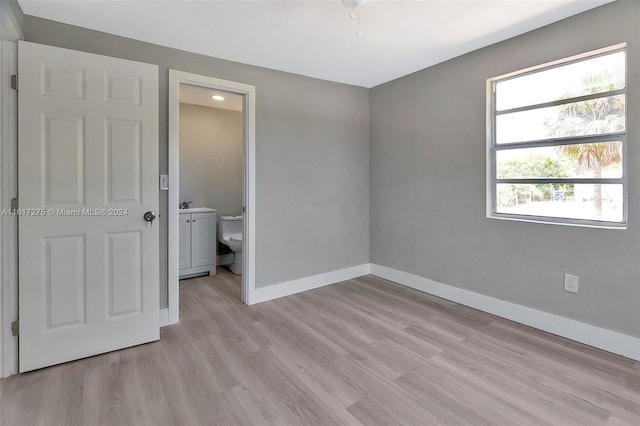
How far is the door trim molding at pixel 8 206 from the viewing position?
6.35 ft

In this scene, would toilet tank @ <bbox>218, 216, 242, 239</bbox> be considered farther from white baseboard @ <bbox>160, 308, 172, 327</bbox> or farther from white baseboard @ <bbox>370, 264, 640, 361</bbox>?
white baseboard @ <bbox>370, 264, 640, 361</bbox>

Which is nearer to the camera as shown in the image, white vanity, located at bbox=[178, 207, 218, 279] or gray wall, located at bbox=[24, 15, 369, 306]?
gray wall, located at bbox=[24, 15, 369, 306]

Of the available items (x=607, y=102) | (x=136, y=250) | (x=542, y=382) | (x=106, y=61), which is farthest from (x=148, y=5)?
(x=542, y=382)

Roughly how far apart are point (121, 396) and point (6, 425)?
0.48 metres

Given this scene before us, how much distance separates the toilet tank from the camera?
4496mm

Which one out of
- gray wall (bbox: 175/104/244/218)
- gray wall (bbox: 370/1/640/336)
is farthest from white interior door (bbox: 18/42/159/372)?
gray wall (bbox: 370/1/640/336)

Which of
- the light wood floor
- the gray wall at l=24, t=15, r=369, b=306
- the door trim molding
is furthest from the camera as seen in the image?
the gray wall at l=24, t=15, r=369, b=306

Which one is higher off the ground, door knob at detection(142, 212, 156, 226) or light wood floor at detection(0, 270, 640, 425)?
door knob at detection(142, 212, 156, 226)

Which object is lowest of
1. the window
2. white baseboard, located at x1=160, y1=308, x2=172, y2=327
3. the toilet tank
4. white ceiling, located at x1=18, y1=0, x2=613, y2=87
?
white baseboard, located at x1=160, y1=308, x2=172, y2=327

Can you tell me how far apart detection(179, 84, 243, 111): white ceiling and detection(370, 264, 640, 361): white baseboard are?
314 centimetres

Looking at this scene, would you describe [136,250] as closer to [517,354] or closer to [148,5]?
[148,5]

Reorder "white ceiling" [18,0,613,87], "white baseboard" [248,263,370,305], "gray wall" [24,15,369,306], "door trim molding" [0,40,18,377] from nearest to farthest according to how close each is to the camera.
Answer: "door trim molding" [0,40,18,377]
"white ceiling" [18,0,613,87]
"gray wall" [24,15,369,306]
"white baseboard" [248,263,370,305]

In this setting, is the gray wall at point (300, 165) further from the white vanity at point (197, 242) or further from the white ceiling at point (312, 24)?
the white vanity at point (197, 242)

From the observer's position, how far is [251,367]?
2102 mm
